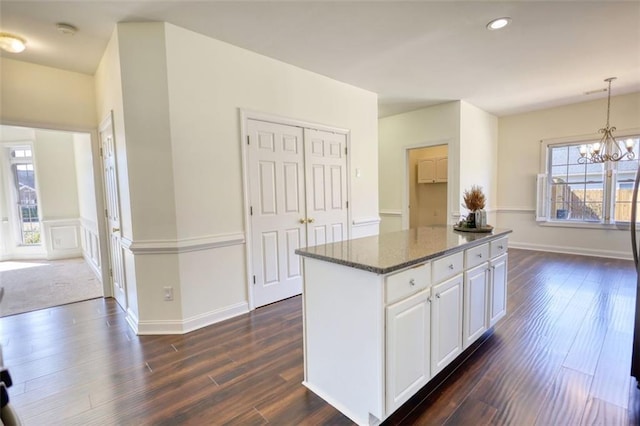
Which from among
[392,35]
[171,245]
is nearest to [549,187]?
[392,35]

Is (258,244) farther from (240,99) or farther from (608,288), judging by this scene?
(608,288)

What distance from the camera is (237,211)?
3.18 m

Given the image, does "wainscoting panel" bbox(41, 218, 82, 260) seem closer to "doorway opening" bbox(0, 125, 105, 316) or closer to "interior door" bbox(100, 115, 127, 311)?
"doorway opening" bbox(0, 125, 105, 316)

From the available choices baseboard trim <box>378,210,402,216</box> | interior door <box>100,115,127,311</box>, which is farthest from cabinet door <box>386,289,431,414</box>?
baseboard trim <box>378,210,402,216</box>

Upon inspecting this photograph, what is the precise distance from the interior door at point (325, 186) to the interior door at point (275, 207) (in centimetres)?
12

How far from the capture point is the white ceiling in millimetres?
2506

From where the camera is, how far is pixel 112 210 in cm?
349

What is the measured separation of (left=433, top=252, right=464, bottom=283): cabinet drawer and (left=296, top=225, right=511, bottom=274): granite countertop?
0.05 m

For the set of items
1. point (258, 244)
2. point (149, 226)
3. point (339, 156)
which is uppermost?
point (339, 156)

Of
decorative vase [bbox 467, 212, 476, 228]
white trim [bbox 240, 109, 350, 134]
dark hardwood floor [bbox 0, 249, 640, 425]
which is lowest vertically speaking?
dark hardwood floor [bbox 0, 249, 640, 425]

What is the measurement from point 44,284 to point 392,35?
564cm

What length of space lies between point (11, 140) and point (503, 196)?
10145 millimetres

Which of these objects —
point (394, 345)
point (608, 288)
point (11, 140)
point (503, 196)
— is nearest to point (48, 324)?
point (394, 345)

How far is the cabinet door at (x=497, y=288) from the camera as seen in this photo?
2.49 meters
